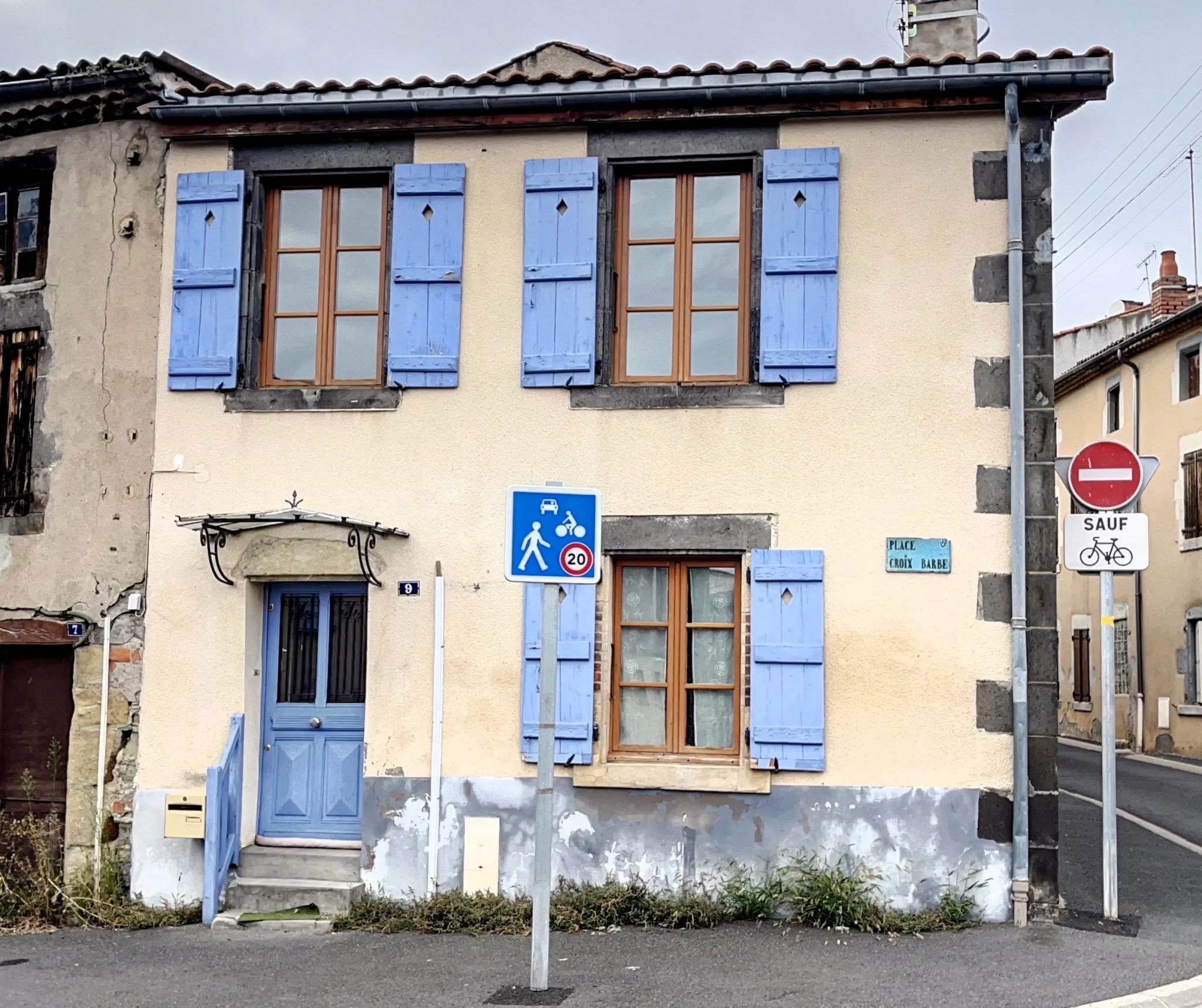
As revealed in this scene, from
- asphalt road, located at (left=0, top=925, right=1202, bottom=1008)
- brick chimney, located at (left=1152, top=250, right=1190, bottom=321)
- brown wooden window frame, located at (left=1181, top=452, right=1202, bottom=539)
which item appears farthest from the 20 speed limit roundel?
brick chimney, located at (left=1152, top=250, right=1190, bottom=321)

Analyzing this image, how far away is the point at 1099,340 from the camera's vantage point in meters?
30.0

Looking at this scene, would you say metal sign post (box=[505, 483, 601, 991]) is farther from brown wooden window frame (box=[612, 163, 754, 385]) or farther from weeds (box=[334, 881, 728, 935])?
brown wooden window frame (box=[612, 163, 754, 385])

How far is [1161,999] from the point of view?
681 centimetres

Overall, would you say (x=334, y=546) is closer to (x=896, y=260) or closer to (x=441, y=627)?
(x=441, y=627)

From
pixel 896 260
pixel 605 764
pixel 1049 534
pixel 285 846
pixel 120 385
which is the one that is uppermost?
pixel 896 260

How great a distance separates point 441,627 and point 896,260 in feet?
12.5

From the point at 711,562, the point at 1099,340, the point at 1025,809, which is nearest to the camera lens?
the point at 1025,809

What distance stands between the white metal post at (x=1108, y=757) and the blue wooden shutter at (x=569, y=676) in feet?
10.2

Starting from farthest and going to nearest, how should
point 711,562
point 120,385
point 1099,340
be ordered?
1. point 1099,340
2. point 120,385
3. point 711,562

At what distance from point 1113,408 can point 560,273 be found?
19669 millimetres

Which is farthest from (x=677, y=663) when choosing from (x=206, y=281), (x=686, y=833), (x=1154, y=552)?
(x=1154, y=552)

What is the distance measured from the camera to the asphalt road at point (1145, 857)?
347 inches

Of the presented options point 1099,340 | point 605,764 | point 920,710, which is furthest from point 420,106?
point 1099,340

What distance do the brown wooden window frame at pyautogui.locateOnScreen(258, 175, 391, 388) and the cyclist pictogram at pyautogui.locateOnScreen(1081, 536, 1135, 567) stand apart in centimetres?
474
